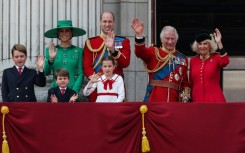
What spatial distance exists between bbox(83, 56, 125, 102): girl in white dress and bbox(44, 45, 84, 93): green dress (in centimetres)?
46

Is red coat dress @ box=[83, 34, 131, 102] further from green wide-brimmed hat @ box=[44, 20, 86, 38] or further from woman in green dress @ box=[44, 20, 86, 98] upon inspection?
green wide-brimmed hat @ box=[44, 20, 86, 38]

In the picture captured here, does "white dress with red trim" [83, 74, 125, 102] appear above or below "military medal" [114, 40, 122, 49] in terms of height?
below

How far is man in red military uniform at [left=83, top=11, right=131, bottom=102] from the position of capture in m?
12.0

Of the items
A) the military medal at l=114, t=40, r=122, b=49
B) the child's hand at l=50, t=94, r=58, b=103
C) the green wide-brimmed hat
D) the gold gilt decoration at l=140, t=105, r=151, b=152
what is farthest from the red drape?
the green wide-brimmed hat

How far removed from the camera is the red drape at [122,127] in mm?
11039

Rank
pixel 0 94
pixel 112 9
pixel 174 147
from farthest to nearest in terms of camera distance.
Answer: pixel 112 9
pixel 0 94
pixel 174 147

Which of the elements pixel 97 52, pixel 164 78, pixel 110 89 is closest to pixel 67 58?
pixel 97 52

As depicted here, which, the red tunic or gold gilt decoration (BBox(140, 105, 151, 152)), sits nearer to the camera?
gold gilt decoration (BBox(140, 105, 151, 152))

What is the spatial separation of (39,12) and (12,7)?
395 millimetres

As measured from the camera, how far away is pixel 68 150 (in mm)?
11055

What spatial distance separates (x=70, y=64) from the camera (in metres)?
12.3

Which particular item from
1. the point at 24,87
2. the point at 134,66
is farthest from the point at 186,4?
the point at 24,87

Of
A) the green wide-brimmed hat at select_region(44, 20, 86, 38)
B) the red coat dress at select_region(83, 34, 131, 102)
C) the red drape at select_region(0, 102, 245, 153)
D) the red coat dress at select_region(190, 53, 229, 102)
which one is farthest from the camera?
the green wide-brimmed hat at select_region(44, 20, 86, 38)

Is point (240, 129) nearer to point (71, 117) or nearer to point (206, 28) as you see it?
point (71, 117)
